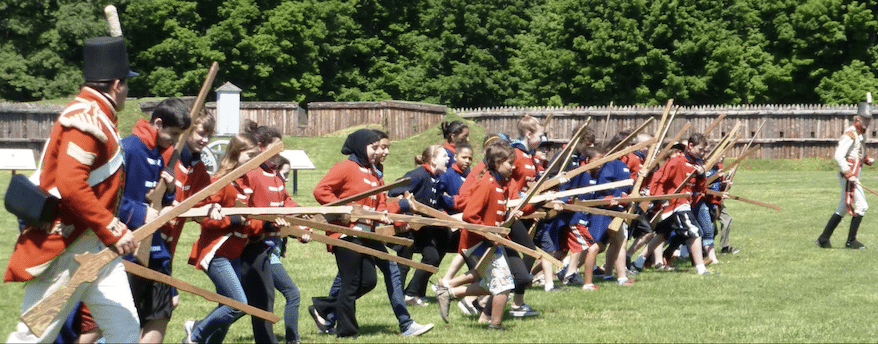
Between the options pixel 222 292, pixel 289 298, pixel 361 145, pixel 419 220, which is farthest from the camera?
pixel 361 145

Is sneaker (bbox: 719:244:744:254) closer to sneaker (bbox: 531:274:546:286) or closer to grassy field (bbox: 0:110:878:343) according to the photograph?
grassy field (bbox: 0:110:878:343)

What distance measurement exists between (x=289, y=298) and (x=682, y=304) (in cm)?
439

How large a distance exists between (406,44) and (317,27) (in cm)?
622

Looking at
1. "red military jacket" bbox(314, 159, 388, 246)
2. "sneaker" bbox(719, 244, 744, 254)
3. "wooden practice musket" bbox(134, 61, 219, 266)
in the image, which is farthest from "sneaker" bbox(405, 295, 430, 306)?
"sneaker" bbox(719, 244, 744, 254)

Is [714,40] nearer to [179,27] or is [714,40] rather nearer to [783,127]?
[783,127]

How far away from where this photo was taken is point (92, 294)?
6020 millimetres

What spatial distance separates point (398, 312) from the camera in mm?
9617

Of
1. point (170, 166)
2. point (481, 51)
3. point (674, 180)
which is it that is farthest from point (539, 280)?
point (481, 51)

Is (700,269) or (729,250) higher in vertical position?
(700,269)

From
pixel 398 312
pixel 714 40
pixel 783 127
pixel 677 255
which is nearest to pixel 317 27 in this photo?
pixel 714 40

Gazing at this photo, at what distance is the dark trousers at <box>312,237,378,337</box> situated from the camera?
31.1ft

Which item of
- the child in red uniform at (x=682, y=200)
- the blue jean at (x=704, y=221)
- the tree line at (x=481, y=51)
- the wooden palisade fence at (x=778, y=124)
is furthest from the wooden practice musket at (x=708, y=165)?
the tree line at (x=481, y=51)

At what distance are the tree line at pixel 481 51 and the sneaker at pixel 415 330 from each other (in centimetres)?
4185

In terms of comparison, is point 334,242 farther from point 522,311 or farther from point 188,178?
point 522,311
